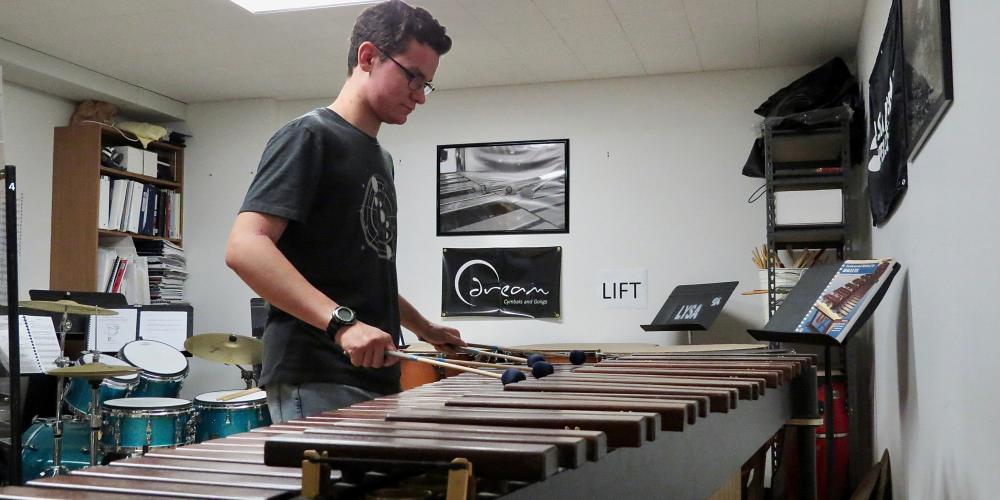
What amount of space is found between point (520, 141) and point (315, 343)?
4.48 m

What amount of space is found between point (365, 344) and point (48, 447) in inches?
157

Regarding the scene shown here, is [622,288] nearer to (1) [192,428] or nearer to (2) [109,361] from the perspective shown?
(1) [192,428]

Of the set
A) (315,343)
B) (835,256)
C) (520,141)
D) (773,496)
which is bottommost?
(773,496)

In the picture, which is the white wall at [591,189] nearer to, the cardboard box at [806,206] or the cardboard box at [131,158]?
the cardboard box at [131,158]

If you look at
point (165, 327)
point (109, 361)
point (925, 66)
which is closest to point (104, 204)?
point (165, 327)

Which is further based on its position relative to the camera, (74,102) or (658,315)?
(74,102)

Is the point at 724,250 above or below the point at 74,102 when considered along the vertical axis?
below

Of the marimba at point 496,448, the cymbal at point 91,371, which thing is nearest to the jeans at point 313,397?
the marimba at point 496,448

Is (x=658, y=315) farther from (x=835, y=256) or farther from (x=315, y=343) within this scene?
(x=315, y=343)

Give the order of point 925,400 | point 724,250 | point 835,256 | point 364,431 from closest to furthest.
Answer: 1. point 364,431
2. point 925,400
3. point 835,256
4. point 724,250

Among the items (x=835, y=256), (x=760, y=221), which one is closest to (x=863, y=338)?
(x=835, y=256)

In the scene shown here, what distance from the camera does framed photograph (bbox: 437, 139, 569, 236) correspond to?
6.05 metres

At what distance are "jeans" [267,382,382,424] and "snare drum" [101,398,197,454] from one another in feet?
10.9

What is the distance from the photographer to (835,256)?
5316 millimetres
